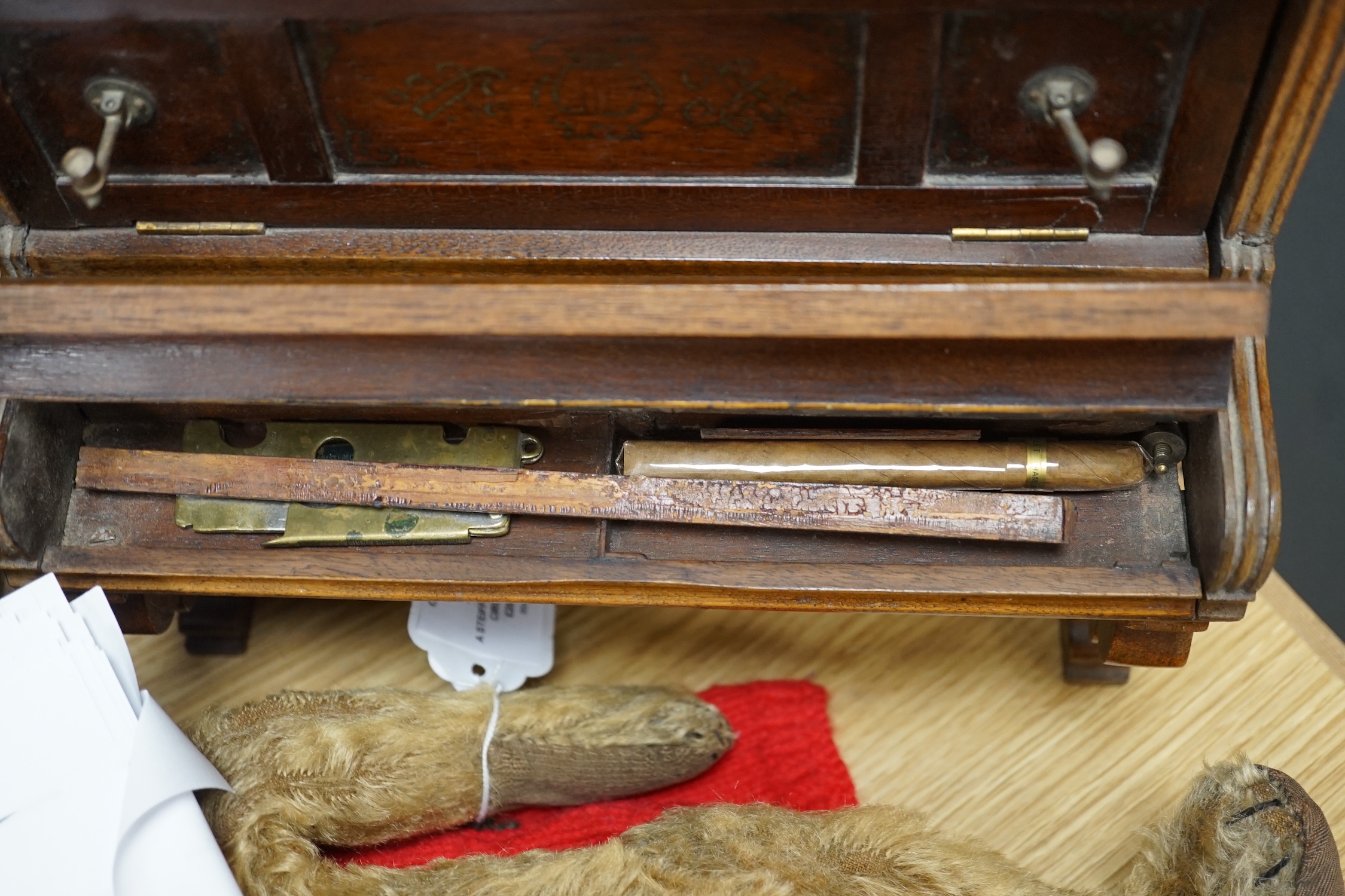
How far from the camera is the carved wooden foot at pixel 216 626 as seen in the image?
5.55 feet

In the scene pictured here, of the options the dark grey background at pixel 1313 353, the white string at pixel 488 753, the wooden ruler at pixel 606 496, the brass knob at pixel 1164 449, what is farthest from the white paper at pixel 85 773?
the dark grey background at pixel 1313 353

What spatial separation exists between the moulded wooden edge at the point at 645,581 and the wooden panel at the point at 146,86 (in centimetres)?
36

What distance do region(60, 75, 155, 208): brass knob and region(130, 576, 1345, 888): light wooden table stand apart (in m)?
0.72

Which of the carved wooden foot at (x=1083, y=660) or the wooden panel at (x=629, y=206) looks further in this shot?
the carved wooden foot at (x=1083, y=660)

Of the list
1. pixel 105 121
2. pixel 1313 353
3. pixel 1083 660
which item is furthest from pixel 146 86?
pixel 1313 353

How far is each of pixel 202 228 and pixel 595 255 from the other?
399 millimetres

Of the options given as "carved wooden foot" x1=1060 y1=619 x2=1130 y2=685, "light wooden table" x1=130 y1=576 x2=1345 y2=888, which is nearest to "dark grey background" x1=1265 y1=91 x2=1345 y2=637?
"light wooden table" x1=130 y1=576 x2=1345 y2=888

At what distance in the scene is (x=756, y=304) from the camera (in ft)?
3.77

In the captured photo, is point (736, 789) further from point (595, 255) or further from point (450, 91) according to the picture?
point (450, 91)

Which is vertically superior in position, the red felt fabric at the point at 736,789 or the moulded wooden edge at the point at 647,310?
the moulded wooden edge at the point at 647,310

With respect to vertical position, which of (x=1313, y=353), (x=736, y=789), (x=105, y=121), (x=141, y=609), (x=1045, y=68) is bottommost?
(x=736, y=789)

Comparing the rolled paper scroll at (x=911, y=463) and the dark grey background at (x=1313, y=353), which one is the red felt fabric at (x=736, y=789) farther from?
the dark grey background at (x=1313, y=353)

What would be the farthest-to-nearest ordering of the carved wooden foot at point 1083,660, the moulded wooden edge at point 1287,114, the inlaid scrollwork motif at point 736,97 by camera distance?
the carved wooden foot at point 1083,660 < the inlaid scrollwork motif at point 736,97 < the moulded wooden edge at point 1287,114

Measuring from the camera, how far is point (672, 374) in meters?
1.20
